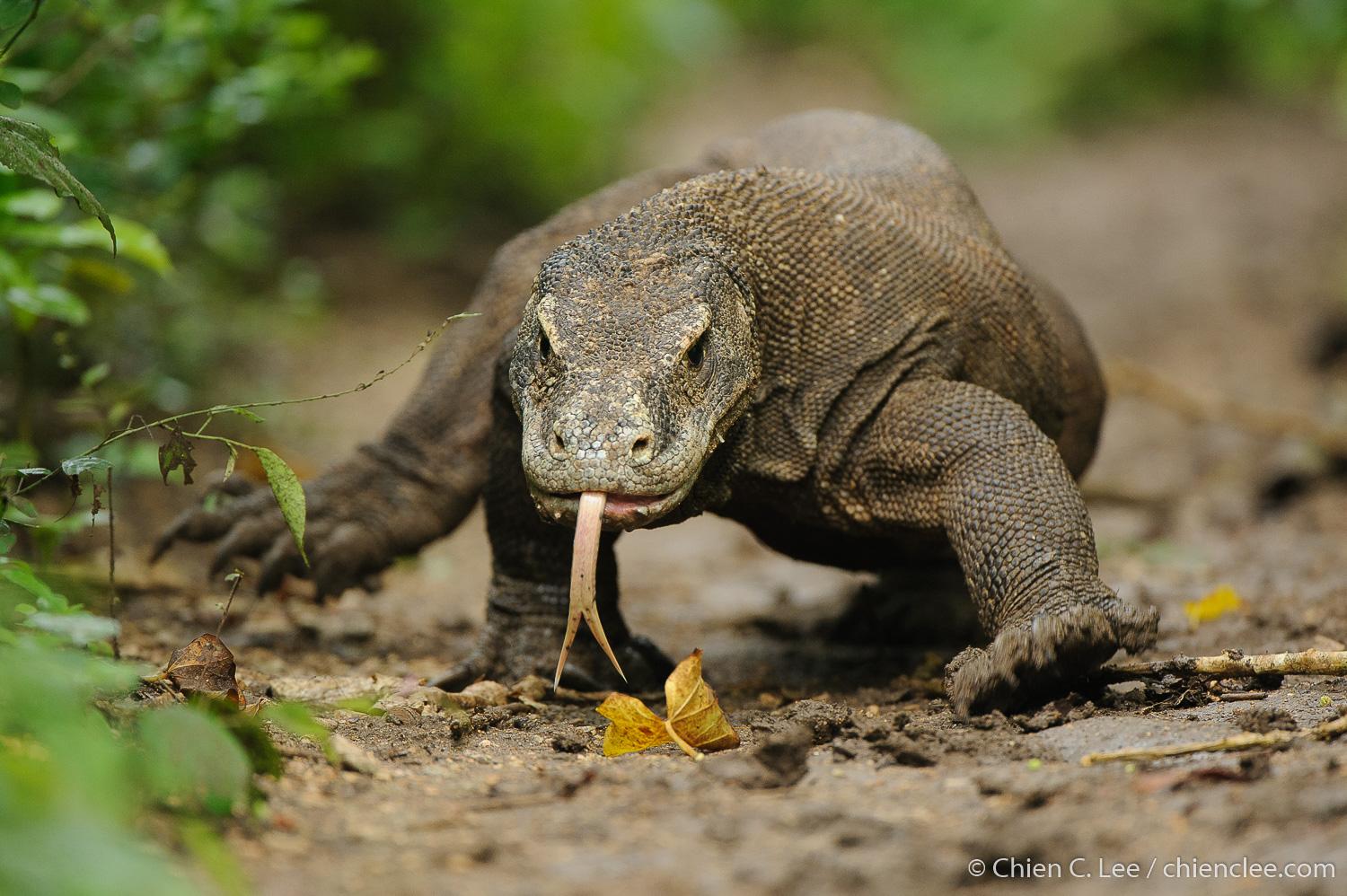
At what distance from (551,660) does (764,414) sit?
3.04ft

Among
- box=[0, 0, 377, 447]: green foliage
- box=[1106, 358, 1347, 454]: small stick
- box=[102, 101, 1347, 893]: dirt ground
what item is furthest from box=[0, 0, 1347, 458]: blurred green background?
box=[1106, 358, 1347, 454]: small stick

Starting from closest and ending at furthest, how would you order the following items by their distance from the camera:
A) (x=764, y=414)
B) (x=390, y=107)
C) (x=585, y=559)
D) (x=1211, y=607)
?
(x=585, y=559)
(x=764, y=414)
(x=1211, y=607)
(x=390, y=107)

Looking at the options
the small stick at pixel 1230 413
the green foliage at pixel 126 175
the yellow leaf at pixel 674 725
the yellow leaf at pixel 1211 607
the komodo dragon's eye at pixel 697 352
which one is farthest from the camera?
the small stick at pixel 1230 413

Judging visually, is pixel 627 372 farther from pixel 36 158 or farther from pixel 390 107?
pixel 390 107

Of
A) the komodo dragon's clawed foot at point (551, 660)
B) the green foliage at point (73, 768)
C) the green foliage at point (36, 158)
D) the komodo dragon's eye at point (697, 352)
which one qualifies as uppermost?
the green foliage at point (36, 158)

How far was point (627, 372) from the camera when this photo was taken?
3127 millimetres

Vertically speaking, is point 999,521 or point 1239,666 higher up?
point 999,521

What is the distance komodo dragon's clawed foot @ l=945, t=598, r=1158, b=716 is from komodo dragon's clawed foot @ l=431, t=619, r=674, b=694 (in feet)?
3.67

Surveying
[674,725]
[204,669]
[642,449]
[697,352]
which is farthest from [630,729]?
[204,669]

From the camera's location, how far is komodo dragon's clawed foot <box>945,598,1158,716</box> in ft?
A: 10.2

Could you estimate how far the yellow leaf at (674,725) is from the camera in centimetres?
304

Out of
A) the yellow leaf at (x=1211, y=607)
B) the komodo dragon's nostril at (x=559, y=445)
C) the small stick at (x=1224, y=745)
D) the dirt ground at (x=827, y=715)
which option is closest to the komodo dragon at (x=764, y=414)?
the komodo dragon's nostril at (x=559, y=445)

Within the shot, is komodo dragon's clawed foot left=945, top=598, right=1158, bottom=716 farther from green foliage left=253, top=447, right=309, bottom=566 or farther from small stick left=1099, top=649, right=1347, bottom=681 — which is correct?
green foliage left=253, top=447, right=309, bottom=566

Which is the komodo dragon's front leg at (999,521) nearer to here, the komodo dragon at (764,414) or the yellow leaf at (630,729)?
the komodo dragon at (764,414)
